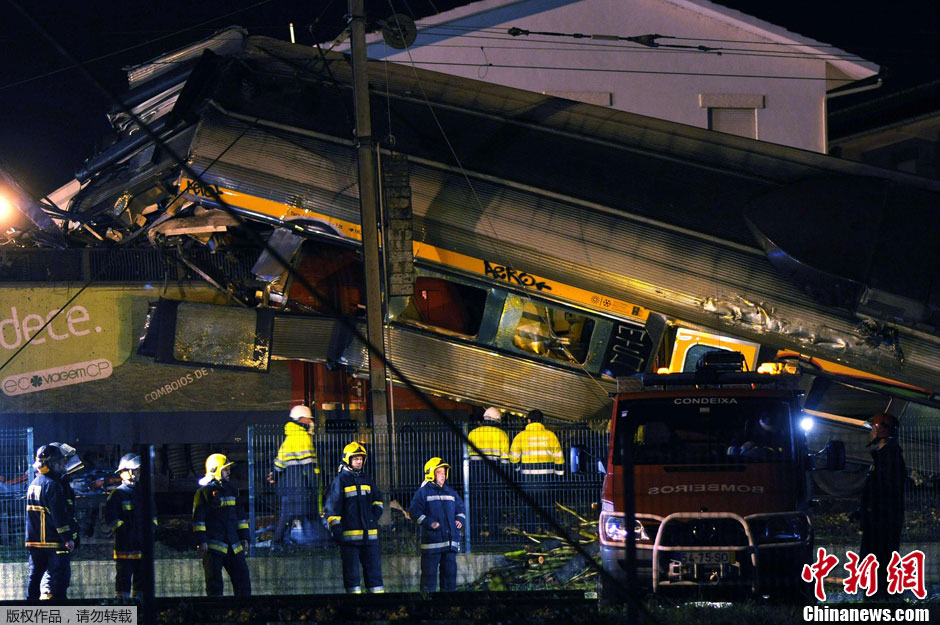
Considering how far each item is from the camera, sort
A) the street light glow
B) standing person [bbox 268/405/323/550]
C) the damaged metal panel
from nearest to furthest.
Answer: standing person [bbox 268/405/323/550] → the damaged metal panel → the street light glow

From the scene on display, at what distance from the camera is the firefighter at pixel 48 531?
11.3 meters

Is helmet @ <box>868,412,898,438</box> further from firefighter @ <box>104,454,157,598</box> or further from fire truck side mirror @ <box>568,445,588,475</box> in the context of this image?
firefighter @ <box>104,454,157,598</box>

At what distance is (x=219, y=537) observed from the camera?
10.8m

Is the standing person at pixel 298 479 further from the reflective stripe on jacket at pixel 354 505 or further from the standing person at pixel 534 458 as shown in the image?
the standing person at pixel 534 458

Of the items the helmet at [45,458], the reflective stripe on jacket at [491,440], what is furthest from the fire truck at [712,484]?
the helmet at [45,458]

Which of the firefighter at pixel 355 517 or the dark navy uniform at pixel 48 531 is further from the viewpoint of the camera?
the dark navy uniform at pixel 48 531

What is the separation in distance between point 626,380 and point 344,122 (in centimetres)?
690

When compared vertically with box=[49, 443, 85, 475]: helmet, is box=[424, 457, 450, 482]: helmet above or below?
below

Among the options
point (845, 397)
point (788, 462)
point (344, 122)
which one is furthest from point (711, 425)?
point (344, 122)

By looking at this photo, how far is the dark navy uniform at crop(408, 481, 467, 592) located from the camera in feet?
36.9

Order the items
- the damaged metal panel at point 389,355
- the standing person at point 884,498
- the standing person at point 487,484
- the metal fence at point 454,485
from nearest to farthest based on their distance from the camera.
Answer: the standing person at point 884,498 → the metal fence at point 454,485 → the standing person at point 487,484 → the damaged metal panel at point 389,355

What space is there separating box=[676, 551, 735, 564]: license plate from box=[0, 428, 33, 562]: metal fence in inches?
280

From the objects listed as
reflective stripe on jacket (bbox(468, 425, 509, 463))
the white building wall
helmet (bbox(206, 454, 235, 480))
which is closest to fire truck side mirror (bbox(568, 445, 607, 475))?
reflective stripe on jacket (bbox(468, 425, 509, 463))

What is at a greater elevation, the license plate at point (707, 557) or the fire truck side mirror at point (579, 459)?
the fire truck side mirror at point (579, 459)
